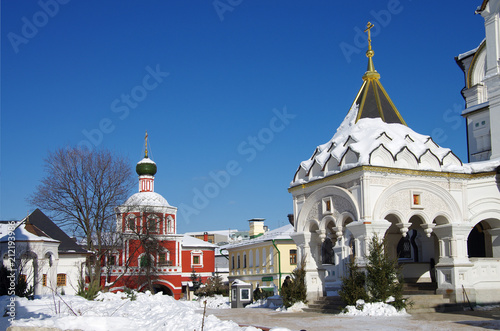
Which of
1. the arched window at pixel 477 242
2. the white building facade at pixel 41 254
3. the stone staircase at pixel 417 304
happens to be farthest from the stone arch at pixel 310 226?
the white building facade at pixel 41 254

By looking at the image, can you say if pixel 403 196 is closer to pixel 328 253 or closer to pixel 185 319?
pixel 185 319

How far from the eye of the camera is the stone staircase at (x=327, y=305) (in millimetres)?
15527

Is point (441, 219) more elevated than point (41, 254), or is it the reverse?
point (441, 219)

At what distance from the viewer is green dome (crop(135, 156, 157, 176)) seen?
4594cm

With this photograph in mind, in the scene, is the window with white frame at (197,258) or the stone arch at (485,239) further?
the window with white frame at (197,258)

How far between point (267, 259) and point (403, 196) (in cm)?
2321

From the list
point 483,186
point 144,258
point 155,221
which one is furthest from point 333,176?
point 144,258

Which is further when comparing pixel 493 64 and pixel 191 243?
pixel 191 243

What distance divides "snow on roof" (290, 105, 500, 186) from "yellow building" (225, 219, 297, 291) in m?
18.5

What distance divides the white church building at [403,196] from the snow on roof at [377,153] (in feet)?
0.10

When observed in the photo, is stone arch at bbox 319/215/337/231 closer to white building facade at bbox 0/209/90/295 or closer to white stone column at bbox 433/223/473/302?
white stone column at bbox 433/223/473/302

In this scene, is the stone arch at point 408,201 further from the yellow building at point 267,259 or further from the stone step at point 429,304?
the yellow building at point 267,259

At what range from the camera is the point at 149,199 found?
144 ft

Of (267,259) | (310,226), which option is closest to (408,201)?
(310,226)
